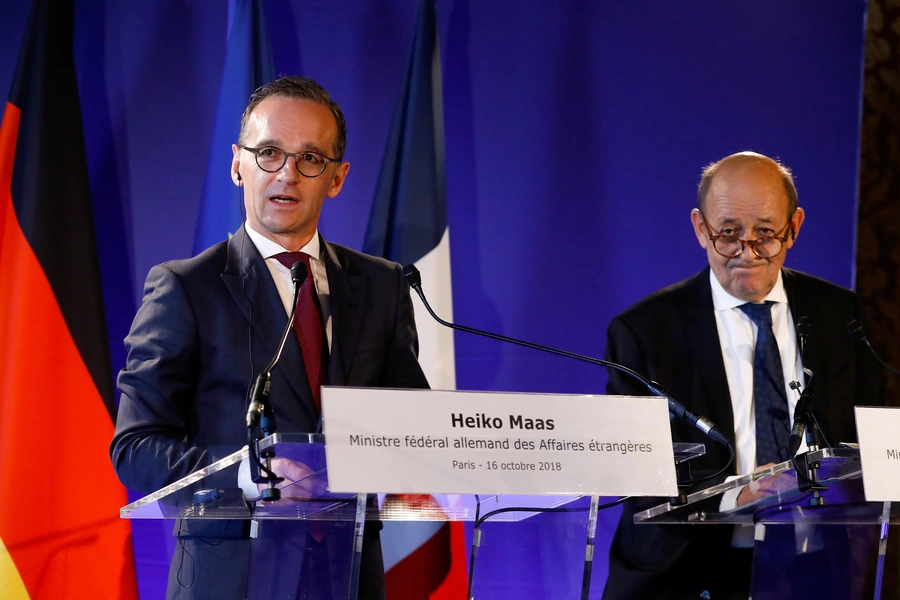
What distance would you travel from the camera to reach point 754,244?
296 centimetres

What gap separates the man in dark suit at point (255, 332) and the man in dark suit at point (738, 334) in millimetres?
777

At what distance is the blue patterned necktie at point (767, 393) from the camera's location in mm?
2703

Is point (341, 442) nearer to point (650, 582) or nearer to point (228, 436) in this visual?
point (228, 436)

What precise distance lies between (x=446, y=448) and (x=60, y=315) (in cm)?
199

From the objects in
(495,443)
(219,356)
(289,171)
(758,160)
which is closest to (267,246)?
(289,171)

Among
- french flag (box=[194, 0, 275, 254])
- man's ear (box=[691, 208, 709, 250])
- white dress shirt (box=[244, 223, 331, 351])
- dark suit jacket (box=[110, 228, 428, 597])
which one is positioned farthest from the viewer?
french flag (box=[194, 0, 275, 254])

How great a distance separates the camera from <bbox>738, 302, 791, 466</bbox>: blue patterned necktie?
270cm

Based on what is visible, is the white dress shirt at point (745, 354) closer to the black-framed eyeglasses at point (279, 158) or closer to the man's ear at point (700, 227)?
the man's ear at point (700, 227)

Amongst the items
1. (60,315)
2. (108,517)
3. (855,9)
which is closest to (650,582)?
(108,517)

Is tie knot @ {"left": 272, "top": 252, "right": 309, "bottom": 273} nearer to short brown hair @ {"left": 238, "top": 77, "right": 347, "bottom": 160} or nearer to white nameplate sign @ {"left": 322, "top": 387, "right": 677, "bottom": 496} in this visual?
short brown hair @ {"left": 238, "top": 77, "right": 347, "bottom": 160}

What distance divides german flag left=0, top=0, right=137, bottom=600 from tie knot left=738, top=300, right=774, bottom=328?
198 centimetres

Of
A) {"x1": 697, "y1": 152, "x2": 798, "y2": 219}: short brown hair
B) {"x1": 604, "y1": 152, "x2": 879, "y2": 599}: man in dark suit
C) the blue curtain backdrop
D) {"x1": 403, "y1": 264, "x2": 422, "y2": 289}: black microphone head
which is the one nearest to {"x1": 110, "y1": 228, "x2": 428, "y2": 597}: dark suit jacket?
{"x1": 403, "y1": 264, "x2": 422, "y2": 289}: black microphone head

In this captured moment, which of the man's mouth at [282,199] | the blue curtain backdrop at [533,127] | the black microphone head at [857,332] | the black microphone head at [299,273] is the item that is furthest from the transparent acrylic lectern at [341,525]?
the blue curtain backdrop at [533,127]

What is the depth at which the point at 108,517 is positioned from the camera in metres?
3.12
